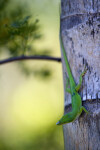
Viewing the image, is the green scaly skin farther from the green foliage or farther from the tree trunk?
the green foliage

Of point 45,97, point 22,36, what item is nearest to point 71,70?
point 22,36

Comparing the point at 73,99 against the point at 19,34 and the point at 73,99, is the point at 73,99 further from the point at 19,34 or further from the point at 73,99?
the point at 19,34

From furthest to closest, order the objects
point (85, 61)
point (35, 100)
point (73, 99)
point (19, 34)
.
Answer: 1. point (35, 100)
2. point (19, 34)
3. point (73, 99)
4. point (85, 61)

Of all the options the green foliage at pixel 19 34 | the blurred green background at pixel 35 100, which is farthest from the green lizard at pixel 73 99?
the blurred green background at pixel 35 100

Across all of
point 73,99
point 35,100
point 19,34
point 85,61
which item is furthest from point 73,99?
point 35,100

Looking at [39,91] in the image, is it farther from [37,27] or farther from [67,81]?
[67,81]

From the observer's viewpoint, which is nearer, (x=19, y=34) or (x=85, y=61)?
(x=85, y=61)

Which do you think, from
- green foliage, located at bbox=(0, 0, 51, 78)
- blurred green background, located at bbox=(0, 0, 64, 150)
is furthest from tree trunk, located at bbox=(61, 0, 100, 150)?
blurred green background, located at bbox=(0, 0, 64, 150)
